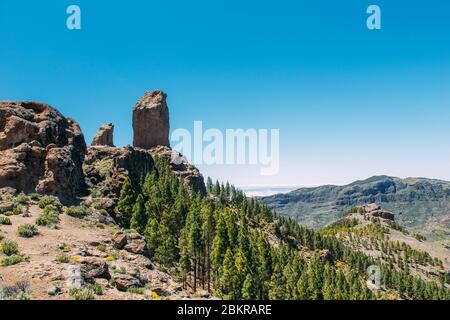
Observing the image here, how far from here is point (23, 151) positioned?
5500cm

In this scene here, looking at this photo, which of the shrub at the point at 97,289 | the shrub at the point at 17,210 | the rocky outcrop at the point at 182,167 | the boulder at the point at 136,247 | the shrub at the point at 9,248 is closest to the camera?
the shrub at the point at 97,289

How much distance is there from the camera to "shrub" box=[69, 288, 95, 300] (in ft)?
72.6

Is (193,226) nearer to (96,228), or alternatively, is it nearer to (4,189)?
(96,228)

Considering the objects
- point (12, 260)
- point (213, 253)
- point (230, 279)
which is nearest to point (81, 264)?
point (12, 260)

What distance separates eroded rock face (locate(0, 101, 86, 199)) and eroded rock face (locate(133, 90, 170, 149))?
114175 millimetres

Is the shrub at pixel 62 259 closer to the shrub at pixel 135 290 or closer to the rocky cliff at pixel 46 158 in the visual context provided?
the shrub at pixel 135 290

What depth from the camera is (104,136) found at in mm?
159000

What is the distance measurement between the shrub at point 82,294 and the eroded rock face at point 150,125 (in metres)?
160

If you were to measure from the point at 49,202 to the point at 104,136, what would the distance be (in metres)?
115

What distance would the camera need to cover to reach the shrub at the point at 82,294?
72.6ft

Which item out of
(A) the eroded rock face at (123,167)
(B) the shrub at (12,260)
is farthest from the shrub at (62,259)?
(A) the eroded rock face at (123,167)

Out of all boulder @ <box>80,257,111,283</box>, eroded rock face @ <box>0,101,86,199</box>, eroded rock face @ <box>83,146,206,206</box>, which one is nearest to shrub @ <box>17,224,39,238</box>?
boulder @ <box>80,257,111,283</box>

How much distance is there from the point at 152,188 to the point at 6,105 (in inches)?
1813

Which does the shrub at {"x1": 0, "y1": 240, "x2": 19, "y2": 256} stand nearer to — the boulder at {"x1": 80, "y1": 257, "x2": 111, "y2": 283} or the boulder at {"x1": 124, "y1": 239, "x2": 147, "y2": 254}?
the boulder at {"x1": 80, "y1": 257, "x2": 111, "y2": 283}
